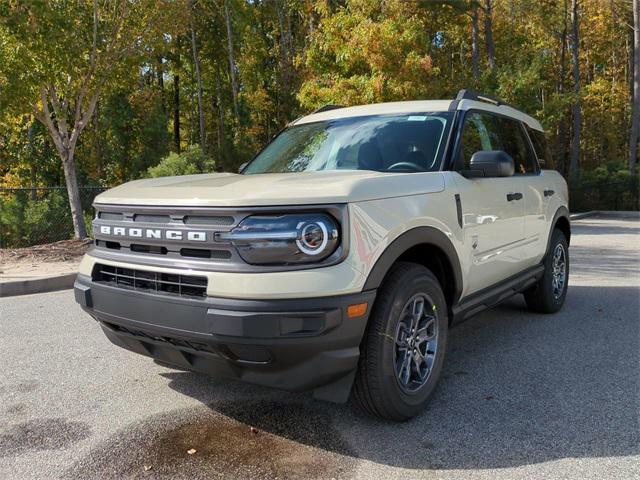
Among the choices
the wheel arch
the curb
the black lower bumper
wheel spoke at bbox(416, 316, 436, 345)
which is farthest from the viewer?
the curb

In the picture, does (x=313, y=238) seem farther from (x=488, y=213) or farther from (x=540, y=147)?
(x=540, y=147)

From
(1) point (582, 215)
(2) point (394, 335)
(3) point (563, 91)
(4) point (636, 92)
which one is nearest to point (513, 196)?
(2) point (394, 335)

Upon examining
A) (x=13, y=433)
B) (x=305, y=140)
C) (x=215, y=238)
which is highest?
(x=305, y=140)

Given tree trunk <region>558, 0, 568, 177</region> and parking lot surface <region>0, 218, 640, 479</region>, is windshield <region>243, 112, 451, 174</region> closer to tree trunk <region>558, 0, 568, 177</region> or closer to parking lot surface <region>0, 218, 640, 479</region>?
parking lot surface <region>0, 218, 640, 479</region>

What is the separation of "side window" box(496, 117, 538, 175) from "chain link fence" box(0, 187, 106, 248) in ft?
31.8

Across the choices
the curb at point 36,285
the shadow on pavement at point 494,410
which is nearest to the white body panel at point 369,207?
the shadow on pavement at point 494,410

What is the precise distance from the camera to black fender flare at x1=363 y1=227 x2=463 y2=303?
108 inches

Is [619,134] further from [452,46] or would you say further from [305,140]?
[305,140]

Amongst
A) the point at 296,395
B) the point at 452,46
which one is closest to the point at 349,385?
the point at 296,395

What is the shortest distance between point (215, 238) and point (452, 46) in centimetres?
3236

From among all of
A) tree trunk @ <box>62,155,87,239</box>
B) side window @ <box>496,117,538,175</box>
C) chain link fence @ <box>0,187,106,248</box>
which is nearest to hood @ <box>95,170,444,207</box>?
side window @ <box>496,117,538,175</box>

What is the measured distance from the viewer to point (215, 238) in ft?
8.64

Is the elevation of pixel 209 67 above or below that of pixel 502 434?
above

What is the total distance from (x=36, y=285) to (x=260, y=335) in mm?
5888
